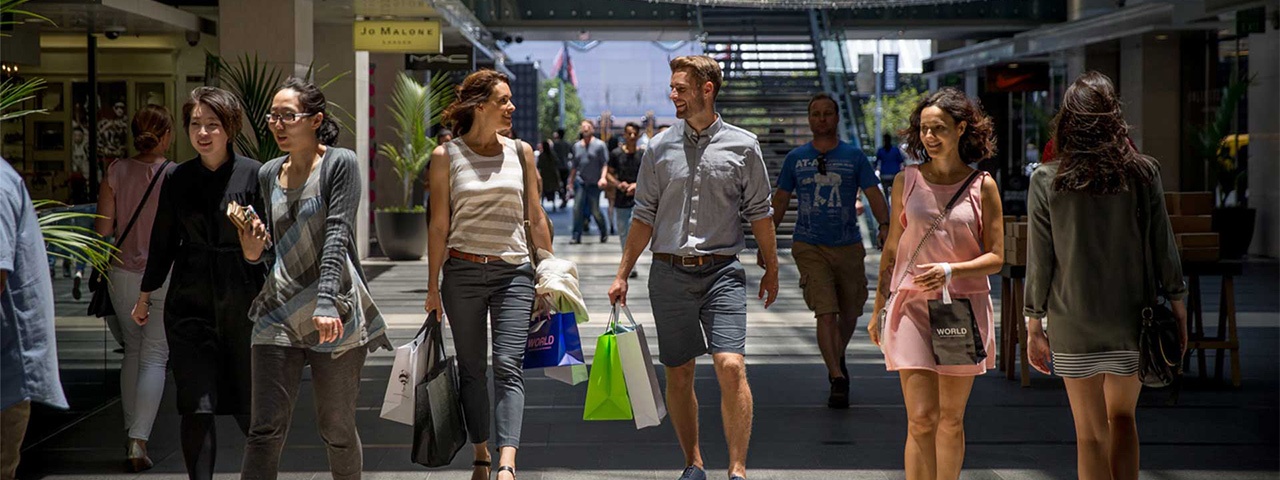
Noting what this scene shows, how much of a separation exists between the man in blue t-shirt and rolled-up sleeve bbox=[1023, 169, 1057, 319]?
284 centimetres

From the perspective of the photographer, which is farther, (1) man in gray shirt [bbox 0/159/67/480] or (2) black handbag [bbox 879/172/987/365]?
(2) black handbag [bbox 879/172/987/365]

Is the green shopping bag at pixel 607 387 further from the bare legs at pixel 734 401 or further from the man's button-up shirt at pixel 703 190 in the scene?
the man's button-up shirt at pixel 703 190

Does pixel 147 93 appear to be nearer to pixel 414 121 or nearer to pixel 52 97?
pixel 52 97

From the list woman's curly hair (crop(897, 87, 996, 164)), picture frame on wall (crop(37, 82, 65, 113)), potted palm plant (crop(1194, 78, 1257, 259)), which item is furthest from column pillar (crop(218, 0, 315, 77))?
potted palm plant (crop(1194, 78, 1257, 259))

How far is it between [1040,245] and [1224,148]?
16421 mm

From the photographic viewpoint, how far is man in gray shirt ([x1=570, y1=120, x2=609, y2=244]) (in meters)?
21.8

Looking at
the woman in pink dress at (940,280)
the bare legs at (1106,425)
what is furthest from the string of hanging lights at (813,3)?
the bare legs at (1106,425)

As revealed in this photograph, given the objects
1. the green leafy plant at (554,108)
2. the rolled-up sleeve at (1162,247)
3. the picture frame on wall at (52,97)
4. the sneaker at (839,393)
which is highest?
the green leafy plant at (554,108)

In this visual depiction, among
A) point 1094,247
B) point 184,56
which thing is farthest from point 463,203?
point 184,56

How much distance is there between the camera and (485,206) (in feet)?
18.5

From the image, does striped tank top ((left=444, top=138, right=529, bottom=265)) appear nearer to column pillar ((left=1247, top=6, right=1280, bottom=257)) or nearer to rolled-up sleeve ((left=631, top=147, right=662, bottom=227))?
rolled-up sleeve ((left=631, top=147, right=662, bottom=227))

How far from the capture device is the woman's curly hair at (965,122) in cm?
514

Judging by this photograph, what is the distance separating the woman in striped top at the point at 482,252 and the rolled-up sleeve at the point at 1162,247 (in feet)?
7.34

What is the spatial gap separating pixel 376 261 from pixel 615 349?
45.5 ft
